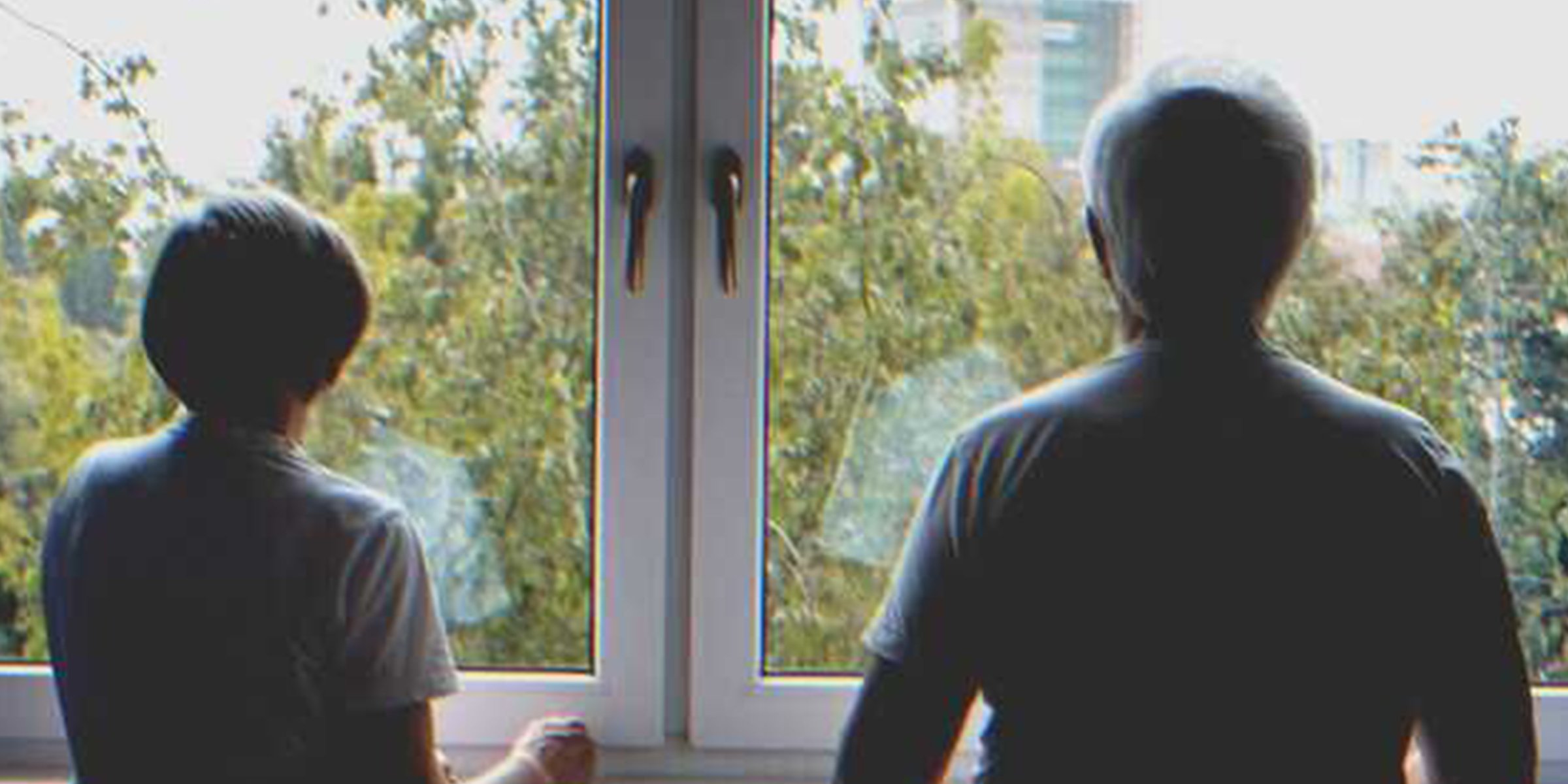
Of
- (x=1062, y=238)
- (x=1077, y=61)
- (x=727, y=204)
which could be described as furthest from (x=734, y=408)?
(x=1077, y=61)

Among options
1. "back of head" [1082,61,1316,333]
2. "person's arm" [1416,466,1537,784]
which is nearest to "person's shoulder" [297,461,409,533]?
"back of head" [1082,61,1316,333]

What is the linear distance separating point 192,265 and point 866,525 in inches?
26.8

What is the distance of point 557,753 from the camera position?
1600 mm

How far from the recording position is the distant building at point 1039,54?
66.2 inches

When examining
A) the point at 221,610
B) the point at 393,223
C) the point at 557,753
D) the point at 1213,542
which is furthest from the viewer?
the point at 393,223

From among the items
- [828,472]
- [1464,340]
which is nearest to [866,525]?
[828,472]

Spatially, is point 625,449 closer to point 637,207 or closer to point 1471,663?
point 637,207

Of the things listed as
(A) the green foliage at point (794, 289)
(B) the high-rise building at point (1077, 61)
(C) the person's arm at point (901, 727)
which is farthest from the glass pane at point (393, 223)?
(C) the person's arm at point (901, 727)

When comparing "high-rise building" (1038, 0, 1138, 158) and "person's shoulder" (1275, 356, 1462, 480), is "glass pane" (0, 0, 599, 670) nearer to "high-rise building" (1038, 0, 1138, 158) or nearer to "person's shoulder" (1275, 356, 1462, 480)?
"high-rise building" (1038, 0, 1138, 158)

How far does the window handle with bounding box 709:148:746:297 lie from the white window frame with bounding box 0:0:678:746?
49 millimetres

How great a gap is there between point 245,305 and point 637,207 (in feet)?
1.50

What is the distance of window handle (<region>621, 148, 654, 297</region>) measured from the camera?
1.66 metres

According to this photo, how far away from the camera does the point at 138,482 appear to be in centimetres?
128

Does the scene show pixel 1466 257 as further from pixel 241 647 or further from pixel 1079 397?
pixel 241 647
